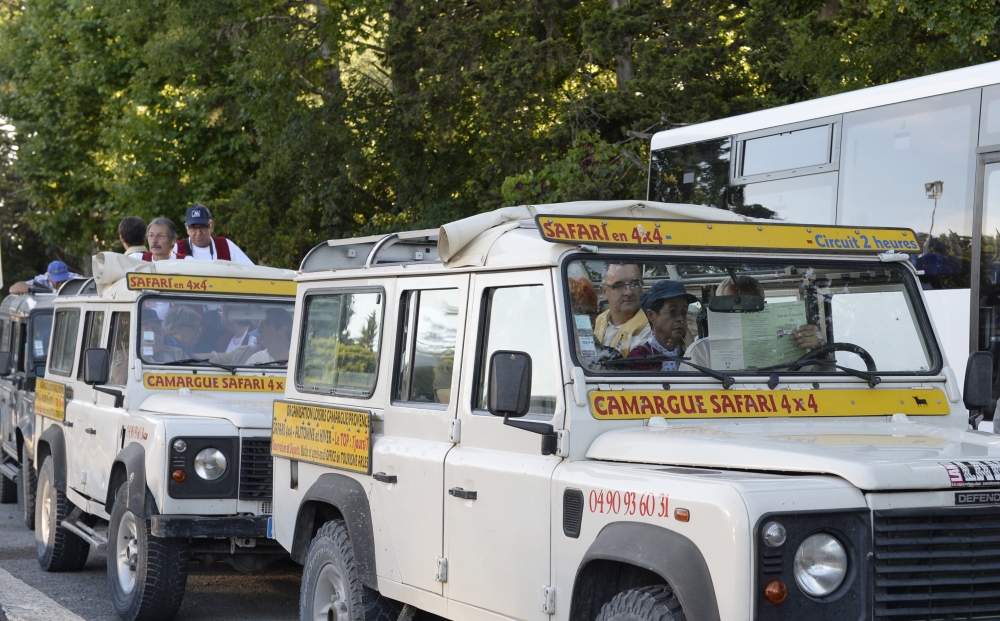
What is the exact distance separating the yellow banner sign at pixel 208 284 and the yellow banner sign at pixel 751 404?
4828 mm

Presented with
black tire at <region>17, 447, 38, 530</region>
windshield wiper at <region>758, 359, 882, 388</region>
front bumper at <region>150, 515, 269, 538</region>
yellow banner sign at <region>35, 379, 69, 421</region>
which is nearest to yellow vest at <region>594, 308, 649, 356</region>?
windshield wiper at <region>758, 359, 882, 388</region>

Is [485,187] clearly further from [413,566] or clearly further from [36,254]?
[36,254]

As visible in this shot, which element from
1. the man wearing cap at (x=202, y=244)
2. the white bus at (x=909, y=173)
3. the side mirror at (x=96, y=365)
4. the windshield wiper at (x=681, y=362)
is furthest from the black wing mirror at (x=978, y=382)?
the man wearing cap at (x=202, y=244)

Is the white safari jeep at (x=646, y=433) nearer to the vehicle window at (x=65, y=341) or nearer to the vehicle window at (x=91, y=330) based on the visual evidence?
the vehicle window at (x=91, y=330)

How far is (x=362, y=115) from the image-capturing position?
23.8m

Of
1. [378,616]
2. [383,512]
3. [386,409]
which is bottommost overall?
[378,616]

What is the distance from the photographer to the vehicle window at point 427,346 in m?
5.38

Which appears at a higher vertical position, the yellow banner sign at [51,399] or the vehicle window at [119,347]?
the vehicle window at [119,347]

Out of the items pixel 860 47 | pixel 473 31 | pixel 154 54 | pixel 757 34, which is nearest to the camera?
pixel 860 47

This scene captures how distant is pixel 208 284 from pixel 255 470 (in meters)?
1.73

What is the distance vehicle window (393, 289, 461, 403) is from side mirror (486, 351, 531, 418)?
946mm

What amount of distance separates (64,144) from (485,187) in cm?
1446

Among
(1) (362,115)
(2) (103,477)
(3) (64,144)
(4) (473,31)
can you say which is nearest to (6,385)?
(2) (103,477)

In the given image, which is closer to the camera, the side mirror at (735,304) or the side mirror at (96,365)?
the side mirror at (735,304)
